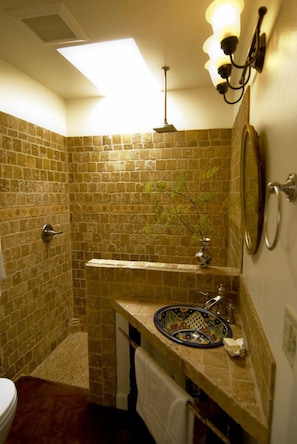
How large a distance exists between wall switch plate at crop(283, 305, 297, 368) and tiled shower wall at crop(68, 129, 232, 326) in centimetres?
194

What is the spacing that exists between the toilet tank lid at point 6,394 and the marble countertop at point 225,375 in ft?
2.74

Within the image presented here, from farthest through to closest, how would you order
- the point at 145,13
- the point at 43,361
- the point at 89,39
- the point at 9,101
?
the point at 43,361 < the point at 9,101 < the point at 89,39 < the point at 145,13

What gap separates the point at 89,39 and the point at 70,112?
125cm

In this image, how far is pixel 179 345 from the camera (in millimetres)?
1209

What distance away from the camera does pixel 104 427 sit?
1.72m

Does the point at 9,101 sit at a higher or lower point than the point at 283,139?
higher

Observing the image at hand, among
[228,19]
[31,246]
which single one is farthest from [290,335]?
[31,246]

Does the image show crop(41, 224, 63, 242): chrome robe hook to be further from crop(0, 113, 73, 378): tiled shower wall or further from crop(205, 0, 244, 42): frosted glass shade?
crop(205, 0, 244, 42): frosted glass shade

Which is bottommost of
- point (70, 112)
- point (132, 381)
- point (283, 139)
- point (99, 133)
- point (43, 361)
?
point (43, 361)

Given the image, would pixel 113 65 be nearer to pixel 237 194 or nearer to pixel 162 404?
pixel 237 194

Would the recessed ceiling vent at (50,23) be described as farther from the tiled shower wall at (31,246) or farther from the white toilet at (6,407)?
the white toilet at (6,407)

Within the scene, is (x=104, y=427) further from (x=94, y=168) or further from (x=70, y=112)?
(x=70, y=112)

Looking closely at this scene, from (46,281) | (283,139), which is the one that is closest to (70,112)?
(46,281)

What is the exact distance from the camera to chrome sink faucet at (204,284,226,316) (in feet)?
4.76
